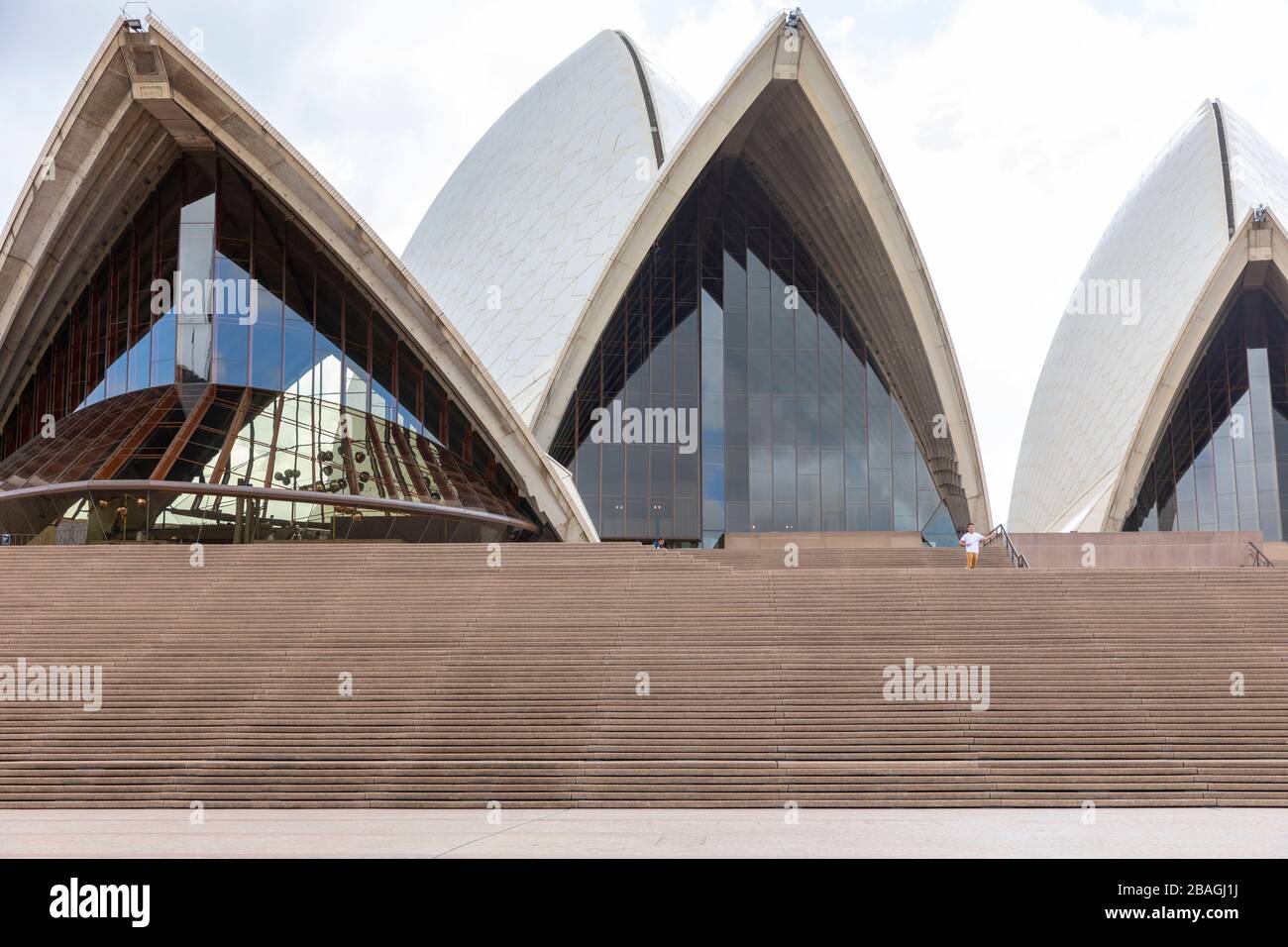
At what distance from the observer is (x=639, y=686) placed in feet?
38.0

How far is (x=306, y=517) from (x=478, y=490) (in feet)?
11.9

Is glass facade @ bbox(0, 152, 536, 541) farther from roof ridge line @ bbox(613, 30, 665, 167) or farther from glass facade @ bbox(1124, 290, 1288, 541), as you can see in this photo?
glass facade @ bbox(1124, 290, 1288, 541)

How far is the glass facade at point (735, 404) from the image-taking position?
93.4ft

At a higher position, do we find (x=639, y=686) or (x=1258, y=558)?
(x=1258, y=558)

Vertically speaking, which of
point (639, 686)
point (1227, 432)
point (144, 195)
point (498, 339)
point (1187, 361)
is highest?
point (144, 195)

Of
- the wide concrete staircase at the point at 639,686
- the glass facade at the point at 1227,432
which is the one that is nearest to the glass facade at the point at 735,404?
the glass facade at the point at 1227,432

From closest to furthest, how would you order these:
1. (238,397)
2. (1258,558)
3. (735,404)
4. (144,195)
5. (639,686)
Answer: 1. (639,686)
2. (1258,558)
3. (238,397)
4. (144,195)
5. (735,404)

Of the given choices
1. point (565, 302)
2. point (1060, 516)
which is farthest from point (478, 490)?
point (1060, 516)

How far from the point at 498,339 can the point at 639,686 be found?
20271 mm

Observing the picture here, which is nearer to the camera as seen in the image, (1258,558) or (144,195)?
(1258,558)

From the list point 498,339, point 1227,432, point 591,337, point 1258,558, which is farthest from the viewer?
point 498,339

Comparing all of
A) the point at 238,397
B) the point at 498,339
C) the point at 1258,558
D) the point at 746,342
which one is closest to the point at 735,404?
the point at 746,342

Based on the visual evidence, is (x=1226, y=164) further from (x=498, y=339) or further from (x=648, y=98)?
(x=498, y=339)
